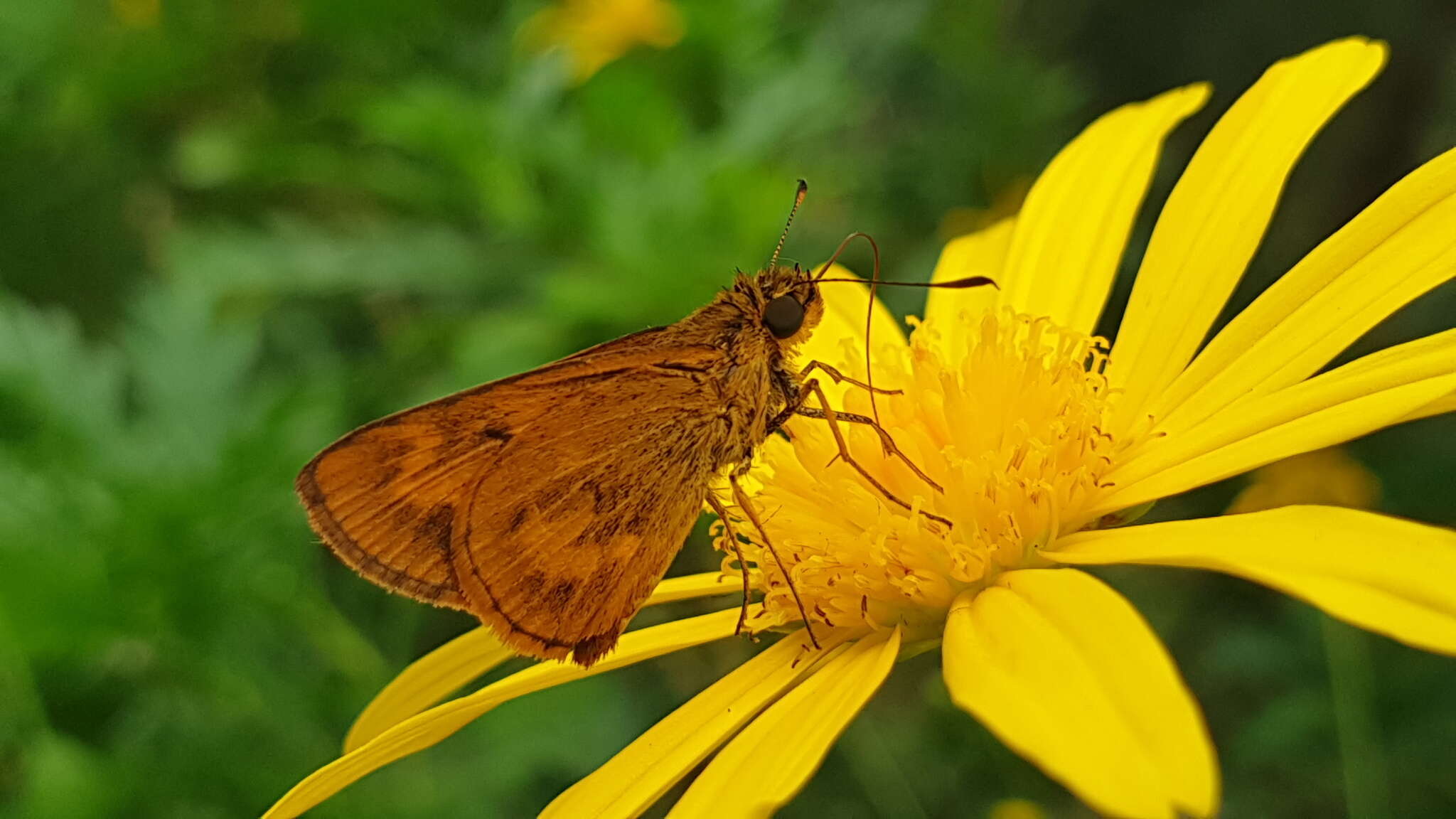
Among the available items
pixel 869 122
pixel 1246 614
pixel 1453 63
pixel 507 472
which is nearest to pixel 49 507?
pixel 507 472

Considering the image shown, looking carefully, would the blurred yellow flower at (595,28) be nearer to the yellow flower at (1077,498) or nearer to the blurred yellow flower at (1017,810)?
the yellow flower at (1077,498)

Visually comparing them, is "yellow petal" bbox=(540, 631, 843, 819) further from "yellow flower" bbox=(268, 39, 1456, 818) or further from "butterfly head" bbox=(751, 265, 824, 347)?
"butterfly head" bbox=(751, 265, 824, 347)

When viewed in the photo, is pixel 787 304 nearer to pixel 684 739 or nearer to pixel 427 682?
pixel 684 739

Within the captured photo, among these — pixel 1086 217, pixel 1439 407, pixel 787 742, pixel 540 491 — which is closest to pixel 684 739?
pixel 787 742

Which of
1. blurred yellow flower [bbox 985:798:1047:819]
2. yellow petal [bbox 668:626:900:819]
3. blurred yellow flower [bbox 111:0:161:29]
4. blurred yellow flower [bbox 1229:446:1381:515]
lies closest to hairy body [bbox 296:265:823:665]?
yellow petal [bbox 668:626:900:819]

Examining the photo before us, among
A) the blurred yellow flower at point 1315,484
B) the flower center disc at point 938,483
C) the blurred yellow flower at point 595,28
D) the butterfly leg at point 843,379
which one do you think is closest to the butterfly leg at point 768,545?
the flower center disc at point 938,483

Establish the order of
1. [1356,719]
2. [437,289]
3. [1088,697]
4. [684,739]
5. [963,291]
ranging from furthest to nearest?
[437,289]
[1356,719]
[963,291]
[684,739]
[1088,697]
